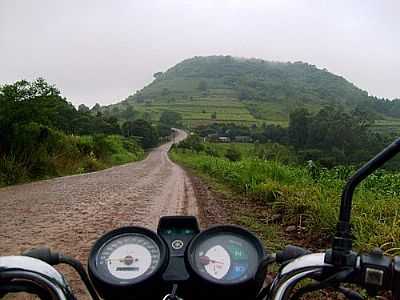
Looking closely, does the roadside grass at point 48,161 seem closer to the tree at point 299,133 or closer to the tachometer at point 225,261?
the tree at point 299,133

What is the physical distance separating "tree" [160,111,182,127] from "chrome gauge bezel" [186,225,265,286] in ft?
251

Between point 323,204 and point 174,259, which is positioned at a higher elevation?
point 174,259

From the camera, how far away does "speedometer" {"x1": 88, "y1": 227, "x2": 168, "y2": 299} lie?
3.78 ft

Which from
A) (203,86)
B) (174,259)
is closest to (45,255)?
(174,259)

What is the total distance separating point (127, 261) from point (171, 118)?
A: 79.4 metres

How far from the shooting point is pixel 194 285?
1.20 m

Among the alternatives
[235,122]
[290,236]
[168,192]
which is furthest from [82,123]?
[235,122]

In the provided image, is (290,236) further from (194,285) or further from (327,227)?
(194,285)

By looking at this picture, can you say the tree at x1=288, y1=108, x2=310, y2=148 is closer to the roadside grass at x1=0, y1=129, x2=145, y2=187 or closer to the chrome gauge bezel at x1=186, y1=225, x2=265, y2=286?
the roadside grass at x1=0, y1=129, x2=145, y2=187

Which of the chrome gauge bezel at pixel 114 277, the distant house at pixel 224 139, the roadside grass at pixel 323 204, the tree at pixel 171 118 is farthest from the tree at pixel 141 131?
the chrome gauge bezel at pixel 114 277

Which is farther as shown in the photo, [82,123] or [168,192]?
[82,123]

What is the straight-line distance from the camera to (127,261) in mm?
1261

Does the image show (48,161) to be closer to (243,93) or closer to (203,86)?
(243,93)

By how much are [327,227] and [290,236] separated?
46 centimetres
